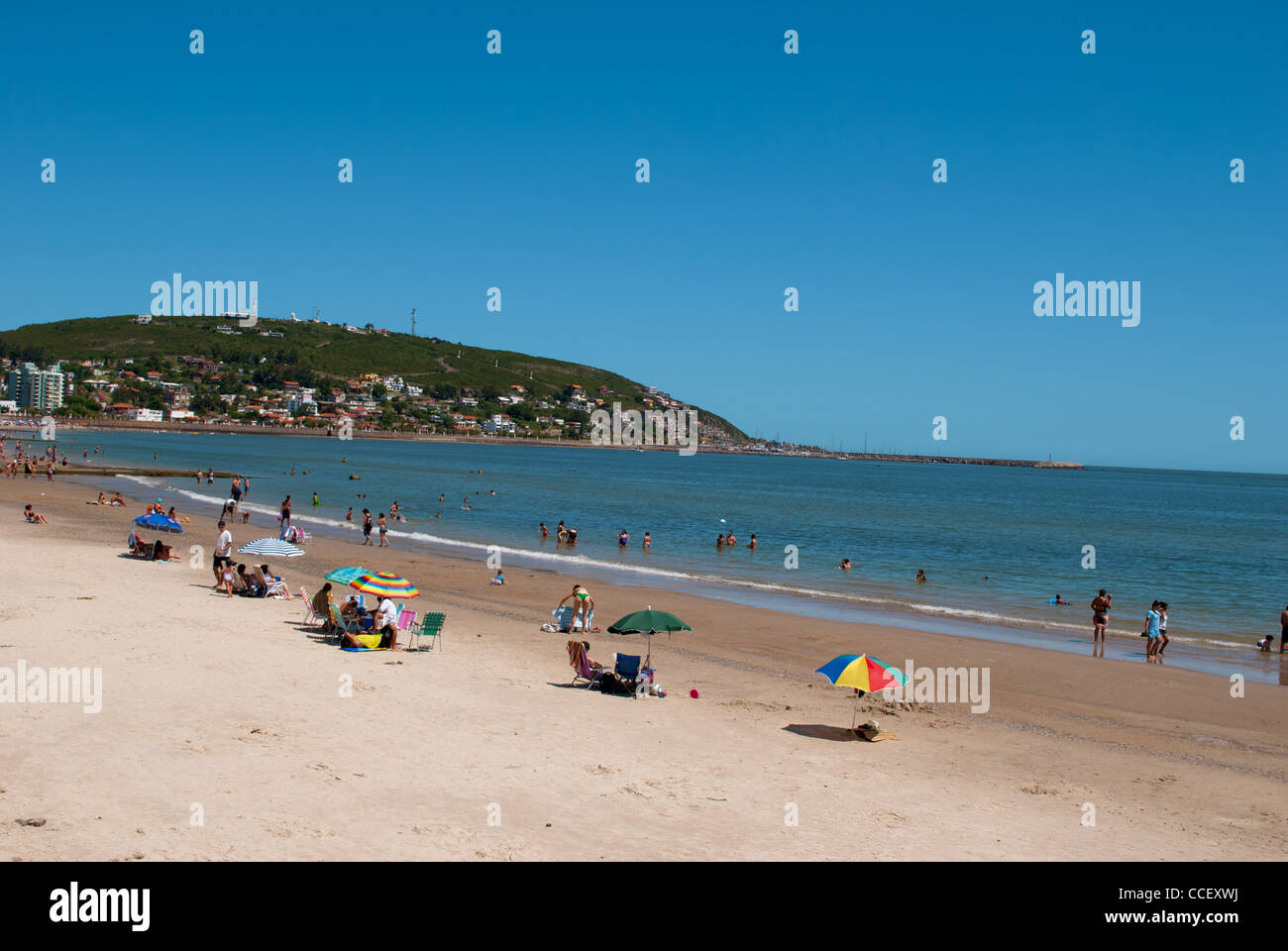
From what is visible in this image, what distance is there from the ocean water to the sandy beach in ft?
33.8

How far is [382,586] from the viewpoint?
57.5 feet

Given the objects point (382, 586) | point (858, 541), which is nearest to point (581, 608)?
point (382, 586)

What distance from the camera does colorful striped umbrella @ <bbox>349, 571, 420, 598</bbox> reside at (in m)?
17.4

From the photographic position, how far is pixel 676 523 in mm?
55906

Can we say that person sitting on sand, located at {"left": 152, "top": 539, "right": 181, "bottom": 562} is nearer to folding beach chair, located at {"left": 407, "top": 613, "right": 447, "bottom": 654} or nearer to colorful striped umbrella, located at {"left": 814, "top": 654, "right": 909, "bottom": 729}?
folding beach chair, located at {"left": 407, "top": 613, "right": 447, "bottom": 654}

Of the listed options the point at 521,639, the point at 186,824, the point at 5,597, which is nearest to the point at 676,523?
the point at 521,639

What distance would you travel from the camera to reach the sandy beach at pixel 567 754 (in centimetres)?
828

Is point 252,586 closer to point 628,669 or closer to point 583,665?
point 583,665

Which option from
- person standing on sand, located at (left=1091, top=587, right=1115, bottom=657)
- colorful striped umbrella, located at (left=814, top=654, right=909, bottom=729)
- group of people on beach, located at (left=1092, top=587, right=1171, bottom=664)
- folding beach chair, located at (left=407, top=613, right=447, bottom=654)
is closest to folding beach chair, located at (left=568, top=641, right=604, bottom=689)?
folding beach chair, located at (left=407, top=613, right=447, bottom=654)

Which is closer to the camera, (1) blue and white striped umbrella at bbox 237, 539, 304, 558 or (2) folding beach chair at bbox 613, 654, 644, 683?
(2) folding beach chair at bbox 613, 654, 644, 683

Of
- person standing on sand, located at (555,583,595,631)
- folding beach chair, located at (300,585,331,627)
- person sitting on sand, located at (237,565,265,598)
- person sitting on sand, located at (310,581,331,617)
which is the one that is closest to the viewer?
person sitting on sand, located at (310,581,331,617)
